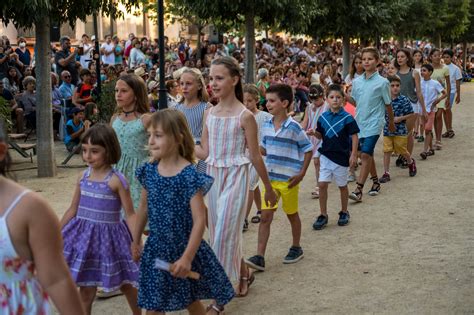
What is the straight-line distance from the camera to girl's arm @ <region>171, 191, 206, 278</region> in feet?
15.1

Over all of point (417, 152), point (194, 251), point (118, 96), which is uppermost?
point (118, 96)

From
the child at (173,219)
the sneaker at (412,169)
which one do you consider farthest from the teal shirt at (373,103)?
the child at (173,219)

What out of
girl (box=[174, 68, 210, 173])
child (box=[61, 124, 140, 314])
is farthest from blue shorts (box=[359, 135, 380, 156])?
child (box=[61, 124, 140, 314])

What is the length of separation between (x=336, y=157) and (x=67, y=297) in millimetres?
6168

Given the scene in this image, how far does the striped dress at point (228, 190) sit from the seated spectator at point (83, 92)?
10.9m

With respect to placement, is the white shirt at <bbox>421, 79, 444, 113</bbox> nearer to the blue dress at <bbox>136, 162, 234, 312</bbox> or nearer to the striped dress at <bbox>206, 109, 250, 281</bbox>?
the striped dress at <bbox>206, 109, 250, 281</bbox>

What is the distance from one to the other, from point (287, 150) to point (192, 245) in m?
2.96

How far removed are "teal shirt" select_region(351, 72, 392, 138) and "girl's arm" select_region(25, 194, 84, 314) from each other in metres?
7.96

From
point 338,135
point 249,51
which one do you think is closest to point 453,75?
point 249,51

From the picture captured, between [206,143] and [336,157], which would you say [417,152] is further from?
[206,143]

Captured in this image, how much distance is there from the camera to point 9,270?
9.78ft

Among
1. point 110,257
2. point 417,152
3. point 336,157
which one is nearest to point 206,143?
point 110,257

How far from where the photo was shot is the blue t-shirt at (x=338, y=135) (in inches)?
349

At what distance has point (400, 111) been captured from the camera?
12156 millimetres
